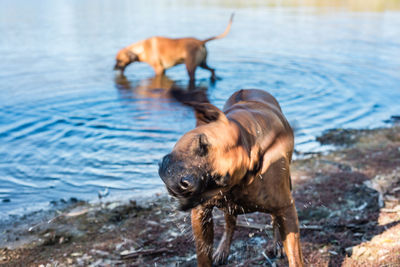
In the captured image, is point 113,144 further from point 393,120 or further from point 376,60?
point 376,60

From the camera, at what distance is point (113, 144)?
25.0ft

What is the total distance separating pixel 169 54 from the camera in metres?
12.3

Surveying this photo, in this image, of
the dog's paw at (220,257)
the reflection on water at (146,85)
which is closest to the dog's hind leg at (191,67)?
the reflection on water at (146,85)

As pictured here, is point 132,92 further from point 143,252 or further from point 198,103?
point 198,103

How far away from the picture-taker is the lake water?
21.4ft

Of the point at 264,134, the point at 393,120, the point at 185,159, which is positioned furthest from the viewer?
the point at 393,120

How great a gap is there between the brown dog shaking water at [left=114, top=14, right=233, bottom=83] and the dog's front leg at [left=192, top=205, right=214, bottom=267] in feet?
29.4

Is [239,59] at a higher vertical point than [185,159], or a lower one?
lower

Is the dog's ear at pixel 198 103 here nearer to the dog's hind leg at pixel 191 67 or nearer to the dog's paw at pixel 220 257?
the dog's paw at pixel 220 257

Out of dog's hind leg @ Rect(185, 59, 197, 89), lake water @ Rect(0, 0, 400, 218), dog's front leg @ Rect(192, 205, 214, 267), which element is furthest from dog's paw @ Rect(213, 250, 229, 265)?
dog's hind leg @ Rect(185, 59, 197, 89)

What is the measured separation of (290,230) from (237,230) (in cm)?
148

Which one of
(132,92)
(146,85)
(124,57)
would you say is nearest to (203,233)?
(132,92)

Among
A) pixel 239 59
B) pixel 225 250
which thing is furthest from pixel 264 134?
pixel 239 59

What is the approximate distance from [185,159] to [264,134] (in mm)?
941
